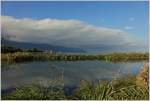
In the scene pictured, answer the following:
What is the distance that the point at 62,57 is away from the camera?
5.10 meters

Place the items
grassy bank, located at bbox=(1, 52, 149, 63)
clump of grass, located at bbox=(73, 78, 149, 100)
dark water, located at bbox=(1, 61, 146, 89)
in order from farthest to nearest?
1. grassy bank, located at bbox=(1, 52, 149, 63)
2. dark water, located at bbox=(1, 61, 146, 89)
3. clump of grass, located at bbox=(73, 78, 149, 100)

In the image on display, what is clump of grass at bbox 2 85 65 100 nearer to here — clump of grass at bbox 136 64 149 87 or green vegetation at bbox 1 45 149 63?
clump of grass at bbox 136 64 149 87

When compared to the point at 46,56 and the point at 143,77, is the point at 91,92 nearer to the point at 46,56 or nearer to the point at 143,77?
the point at 143,77

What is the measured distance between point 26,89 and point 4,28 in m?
1.41

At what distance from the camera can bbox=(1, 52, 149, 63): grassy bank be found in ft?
16.6

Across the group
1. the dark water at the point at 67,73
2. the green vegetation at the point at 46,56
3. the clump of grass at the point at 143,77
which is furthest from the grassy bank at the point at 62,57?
the clump of grass at the point at 143,77

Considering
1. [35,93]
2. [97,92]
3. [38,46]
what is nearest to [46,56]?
[38,46]

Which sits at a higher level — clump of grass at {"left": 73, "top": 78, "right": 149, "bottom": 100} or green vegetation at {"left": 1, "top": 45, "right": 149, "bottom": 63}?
green vegetation at {"left": 1, "top": 45, "right": 149, "bottom": 63}

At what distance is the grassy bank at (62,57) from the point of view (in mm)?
5059

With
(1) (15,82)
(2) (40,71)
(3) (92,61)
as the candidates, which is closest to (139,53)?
(3) (92,61)

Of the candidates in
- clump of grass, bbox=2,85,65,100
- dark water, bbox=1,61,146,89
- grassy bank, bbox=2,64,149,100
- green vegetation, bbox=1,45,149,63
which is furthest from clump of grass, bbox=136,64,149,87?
green vegetation, bbox=1,45,149,63

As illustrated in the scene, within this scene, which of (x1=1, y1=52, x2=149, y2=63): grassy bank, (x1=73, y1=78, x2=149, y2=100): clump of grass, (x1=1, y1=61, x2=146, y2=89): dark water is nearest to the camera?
(x1=73, y1=78, x2=149, y2=100): clump of grass

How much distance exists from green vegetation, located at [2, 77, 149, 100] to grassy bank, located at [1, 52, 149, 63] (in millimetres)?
890

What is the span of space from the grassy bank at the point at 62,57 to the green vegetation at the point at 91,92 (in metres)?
0.89
